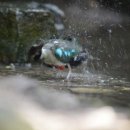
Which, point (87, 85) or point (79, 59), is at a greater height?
point (79, 59)


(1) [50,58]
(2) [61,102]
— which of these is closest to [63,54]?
(1) [50,58]

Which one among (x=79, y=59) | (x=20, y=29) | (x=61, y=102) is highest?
(x=20, y=29)

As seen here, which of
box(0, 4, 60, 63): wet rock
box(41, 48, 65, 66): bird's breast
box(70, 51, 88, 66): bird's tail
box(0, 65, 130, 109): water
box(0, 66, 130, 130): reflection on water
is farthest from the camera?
box(0, 4, 60, 63): wet rock

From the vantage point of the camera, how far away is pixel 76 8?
376 inches

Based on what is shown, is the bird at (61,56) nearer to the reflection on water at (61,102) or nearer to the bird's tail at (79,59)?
the bird's tail at (79,59)

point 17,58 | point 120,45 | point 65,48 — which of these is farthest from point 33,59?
point 120,45

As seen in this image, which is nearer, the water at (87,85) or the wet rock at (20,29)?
the water at (87,85)

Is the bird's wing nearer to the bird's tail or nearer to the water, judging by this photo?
the bird's tail

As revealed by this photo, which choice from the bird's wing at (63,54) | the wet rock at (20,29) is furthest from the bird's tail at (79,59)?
the wet rock at (20,29)

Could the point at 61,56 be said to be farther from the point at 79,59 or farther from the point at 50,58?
the point at 79,59

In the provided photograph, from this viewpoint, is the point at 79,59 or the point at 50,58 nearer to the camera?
the point at 50,58

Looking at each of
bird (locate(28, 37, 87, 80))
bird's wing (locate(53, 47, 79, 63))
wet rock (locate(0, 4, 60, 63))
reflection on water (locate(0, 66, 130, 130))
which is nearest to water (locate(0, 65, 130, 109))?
reflection on water (locate(0, 66, 130, 130))

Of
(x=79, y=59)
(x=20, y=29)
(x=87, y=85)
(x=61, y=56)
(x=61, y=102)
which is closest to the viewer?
(x=61, y=102)

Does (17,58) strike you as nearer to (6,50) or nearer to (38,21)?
(6,50)
